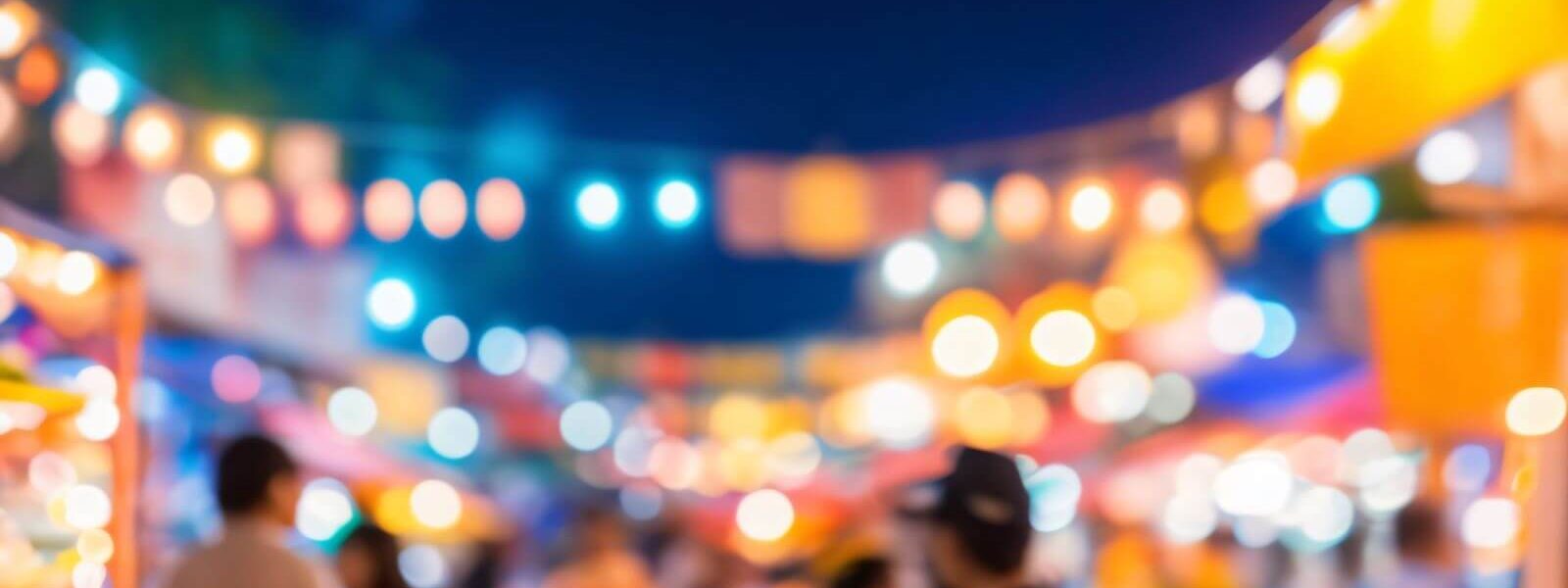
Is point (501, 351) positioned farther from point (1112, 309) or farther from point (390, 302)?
point (1112, 309)

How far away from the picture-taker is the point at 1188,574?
1477cm

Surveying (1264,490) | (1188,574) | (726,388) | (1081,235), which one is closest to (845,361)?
(726,388)

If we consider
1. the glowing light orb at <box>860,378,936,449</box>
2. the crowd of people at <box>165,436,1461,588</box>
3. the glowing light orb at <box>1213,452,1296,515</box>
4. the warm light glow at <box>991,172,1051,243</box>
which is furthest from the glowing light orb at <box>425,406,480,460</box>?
the warm light glow at <box>991,172,1051,243</box>

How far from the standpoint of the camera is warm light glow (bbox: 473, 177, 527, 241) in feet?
43.6

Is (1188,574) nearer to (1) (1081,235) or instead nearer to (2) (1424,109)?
(1) (1081,235)

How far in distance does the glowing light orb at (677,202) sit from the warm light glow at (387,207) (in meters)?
1.88

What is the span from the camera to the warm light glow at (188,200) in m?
11.2

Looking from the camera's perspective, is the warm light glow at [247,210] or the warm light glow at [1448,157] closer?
the warm light glow at [1448,157]

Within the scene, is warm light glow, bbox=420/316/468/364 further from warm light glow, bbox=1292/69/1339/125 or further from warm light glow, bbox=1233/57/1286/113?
warm light glow, bbox=1292/69/1339/125

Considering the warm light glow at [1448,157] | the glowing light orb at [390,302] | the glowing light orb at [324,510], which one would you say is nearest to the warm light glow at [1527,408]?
the warm light glow at [1448,157]

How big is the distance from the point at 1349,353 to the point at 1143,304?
3.87 metres

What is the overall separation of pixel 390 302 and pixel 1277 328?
28.6ft

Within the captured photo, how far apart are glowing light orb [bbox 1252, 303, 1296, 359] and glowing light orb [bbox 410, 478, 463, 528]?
28.2ft

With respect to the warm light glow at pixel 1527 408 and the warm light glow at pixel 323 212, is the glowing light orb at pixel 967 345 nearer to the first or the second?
the warm light glow at pixel 323 212
